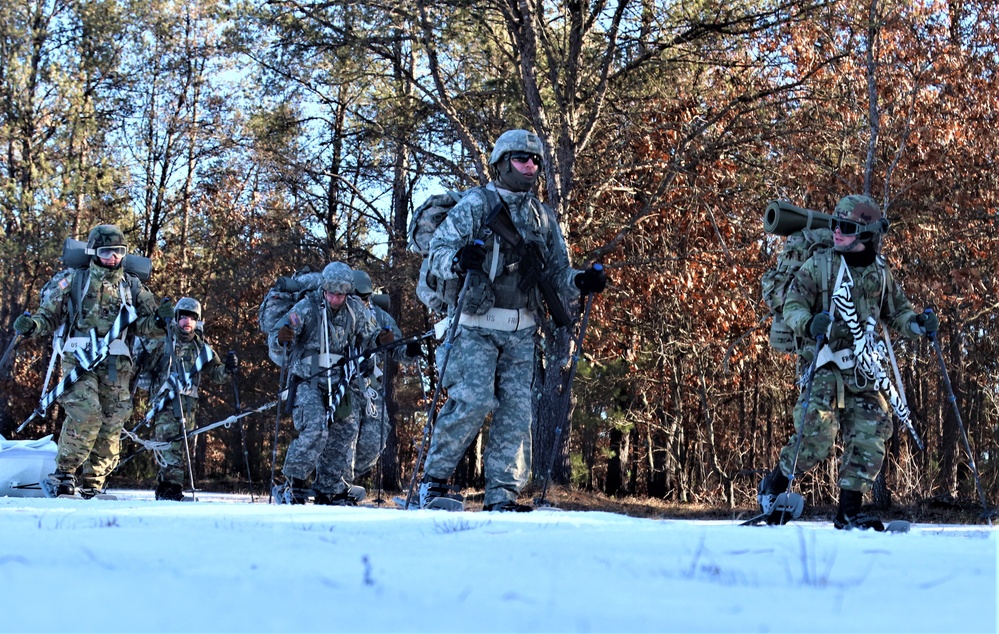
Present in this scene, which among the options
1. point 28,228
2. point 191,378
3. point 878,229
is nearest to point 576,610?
point 878,229

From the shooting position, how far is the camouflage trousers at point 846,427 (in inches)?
346

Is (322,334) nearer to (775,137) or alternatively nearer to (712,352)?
(775,137)

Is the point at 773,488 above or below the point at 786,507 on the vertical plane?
above

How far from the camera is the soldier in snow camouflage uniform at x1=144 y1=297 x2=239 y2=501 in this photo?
1426 cm

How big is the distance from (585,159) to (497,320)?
11.4 metres

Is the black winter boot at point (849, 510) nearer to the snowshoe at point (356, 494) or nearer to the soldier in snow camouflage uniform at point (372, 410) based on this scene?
the soldier in snow camouflage uniform at point (372, 410)

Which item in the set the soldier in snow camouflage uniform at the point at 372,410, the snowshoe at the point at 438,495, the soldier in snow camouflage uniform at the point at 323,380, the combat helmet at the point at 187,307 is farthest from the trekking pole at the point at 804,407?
the combat helmet at the point at 187,307

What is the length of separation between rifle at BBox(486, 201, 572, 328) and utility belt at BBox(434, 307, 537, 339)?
7.2 inches

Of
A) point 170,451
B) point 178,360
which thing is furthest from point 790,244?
A: point 178,360

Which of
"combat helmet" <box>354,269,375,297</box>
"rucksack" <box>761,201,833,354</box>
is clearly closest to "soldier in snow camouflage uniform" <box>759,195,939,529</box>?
"rucksack" <box>761,201,833,354</box>

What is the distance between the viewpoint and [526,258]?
8.94m

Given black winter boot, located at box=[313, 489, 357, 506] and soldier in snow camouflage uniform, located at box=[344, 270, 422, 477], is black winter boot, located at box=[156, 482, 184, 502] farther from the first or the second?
black winter boot, located at box=[313, 489, 357, 506]

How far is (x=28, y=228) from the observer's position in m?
28.5

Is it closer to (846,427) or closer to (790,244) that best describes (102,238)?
(790,244)
